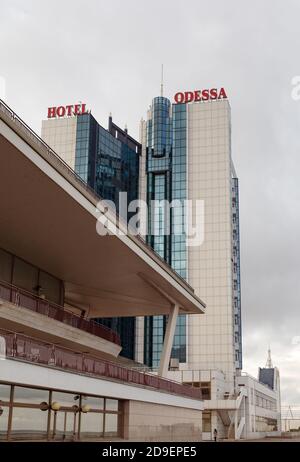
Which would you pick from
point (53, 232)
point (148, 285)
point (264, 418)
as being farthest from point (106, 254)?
point (264, 418)

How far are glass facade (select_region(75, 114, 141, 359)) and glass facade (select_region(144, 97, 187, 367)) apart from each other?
3.27 metres

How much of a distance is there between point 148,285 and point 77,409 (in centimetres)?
1568

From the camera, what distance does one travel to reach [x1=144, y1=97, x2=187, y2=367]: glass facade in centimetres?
10394

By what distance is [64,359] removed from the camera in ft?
80.1

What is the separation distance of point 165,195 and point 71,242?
80.3 m

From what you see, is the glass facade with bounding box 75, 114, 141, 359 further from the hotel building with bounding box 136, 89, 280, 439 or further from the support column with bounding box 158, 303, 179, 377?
the support column with bounding box 158, 303, 179, 377

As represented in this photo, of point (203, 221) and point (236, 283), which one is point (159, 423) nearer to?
point (203, 221)

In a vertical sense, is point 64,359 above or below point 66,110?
below

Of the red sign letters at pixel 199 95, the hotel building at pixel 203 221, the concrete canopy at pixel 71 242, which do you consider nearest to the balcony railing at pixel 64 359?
the concrete canopy at pixel 71 242

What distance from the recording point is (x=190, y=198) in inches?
4215

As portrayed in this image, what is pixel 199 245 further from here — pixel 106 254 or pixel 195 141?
pixel 106 254

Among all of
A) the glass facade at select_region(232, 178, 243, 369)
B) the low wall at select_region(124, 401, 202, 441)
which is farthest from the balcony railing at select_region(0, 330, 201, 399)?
the glass facade at select_region(232, 178, 243, 369)

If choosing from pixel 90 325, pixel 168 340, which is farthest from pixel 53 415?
pixel 168 340

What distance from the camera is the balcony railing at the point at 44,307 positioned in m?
27.9
